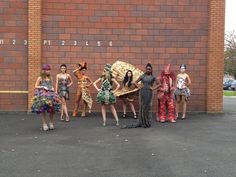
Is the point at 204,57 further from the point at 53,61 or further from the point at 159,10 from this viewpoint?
the point at 53,61

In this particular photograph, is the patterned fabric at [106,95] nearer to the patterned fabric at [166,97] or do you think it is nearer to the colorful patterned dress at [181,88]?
the patterned fabric at [166,97]

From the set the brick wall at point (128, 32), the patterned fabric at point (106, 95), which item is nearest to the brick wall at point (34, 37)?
the brick wall at point (128, 32)

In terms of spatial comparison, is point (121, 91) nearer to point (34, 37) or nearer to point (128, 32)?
point (128, 32)

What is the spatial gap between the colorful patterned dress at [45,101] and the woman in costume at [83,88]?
3.08 meters

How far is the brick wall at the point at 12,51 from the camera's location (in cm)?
1538

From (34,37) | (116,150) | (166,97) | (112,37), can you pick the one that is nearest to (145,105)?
(166,97)

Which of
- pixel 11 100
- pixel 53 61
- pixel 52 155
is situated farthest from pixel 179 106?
pixel 52 155

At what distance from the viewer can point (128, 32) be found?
1559cm

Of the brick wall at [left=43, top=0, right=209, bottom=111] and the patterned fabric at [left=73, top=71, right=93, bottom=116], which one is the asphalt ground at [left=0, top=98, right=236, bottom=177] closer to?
the patterned fabric at [left=73, top=71, right=93, bottom=116]

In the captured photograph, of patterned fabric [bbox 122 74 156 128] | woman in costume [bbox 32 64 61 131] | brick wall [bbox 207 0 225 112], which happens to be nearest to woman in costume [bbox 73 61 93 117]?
patterned fabric [bbox 122 74 156 128]

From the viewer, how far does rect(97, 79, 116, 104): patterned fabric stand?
1245 cm

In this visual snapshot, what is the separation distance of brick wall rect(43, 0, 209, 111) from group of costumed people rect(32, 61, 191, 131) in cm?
84

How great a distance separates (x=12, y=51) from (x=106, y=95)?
4619 millimetres

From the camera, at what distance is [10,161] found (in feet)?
26.3
